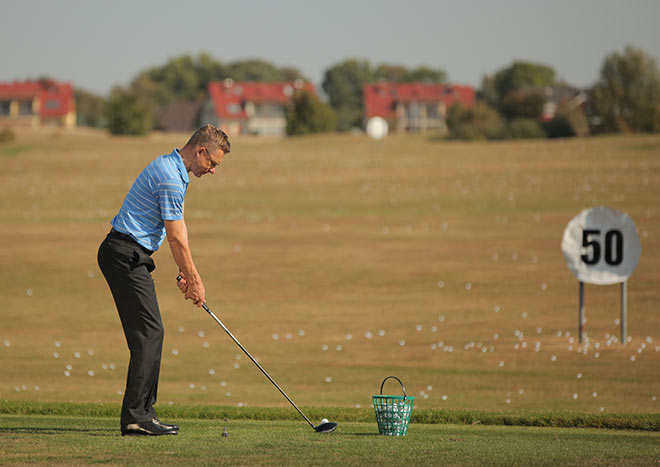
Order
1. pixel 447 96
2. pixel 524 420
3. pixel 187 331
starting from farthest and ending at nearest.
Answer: pixel 447 96
pixel 187 331
pixel 524 420

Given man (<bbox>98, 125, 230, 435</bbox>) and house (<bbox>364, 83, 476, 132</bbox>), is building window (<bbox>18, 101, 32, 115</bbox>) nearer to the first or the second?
house (<bbox>364, 83, 476, 132</bbox>)

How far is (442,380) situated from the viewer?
13617 millimetres

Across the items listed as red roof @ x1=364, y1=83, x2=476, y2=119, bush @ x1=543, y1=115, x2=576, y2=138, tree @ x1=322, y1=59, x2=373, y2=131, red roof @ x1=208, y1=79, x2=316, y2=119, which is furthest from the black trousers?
tree @ x1=322, y1=59, x2=373, y2=131

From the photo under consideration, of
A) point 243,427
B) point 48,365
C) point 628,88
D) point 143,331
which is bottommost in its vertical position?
point 48,365

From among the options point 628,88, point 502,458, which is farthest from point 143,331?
point 628,88

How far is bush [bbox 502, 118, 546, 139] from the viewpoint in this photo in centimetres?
7488

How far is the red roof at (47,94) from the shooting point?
122 metres

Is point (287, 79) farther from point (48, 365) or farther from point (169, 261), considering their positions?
point (48, 365)

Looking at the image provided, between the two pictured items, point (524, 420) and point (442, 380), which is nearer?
point (524, 420)

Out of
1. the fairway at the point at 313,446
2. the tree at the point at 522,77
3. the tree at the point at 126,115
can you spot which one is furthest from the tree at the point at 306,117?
the fairway at the point at 313,446

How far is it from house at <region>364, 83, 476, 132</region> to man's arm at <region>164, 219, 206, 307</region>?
127554 millimetres

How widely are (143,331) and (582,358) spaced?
31.4ft

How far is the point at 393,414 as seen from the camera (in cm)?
714

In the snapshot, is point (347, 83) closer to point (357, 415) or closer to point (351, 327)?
point (351, 327)
